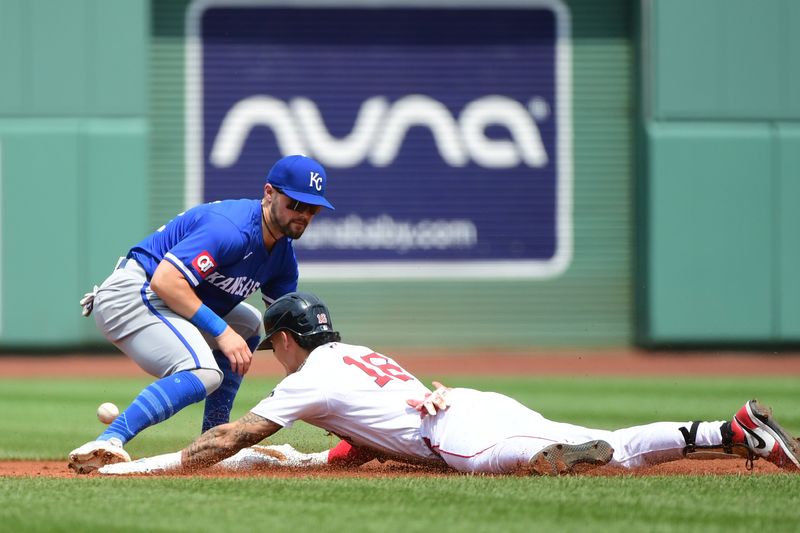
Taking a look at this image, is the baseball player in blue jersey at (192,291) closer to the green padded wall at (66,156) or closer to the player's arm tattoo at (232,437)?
Result: the player's arm tattoo at (232,437)

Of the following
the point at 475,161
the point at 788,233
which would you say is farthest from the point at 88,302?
the point at 788,233

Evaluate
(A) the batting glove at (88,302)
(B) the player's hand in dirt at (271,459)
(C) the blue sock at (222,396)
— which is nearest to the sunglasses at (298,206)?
(C) the blue sock at (222,396)

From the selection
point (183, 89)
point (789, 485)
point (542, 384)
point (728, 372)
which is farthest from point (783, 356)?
point (789, 485)

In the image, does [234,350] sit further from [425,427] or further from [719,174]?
[719,174]

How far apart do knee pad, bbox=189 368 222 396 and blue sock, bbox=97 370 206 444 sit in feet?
0.17

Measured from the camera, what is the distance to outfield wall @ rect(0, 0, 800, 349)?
13594mm

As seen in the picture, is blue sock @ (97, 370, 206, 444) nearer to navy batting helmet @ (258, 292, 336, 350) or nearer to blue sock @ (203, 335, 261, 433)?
navy batting helmet @ (258, 292, 336, 350)

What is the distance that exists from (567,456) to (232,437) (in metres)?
1.43

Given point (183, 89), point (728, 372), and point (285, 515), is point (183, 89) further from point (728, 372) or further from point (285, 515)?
point (285, 515)

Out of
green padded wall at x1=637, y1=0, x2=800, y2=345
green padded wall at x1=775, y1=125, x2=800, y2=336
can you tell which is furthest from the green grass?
green padded wall at x1=775, y1=125, x2=800, y2=336

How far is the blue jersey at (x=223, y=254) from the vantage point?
18.5 ft

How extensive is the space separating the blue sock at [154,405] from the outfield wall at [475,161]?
8.34m

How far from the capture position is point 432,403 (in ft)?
17.3

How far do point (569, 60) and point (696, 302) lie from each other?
11.2 feet
